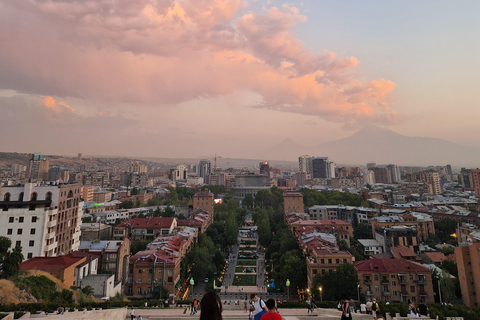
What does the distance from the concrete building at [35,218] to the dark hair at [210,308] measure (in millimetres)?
32270

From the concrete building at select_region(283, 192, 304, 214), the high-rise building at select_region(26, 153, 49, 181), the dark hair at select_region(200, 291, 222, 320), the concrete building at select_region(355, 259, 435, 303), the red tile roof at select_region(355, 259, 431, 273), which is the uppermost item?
the high-rise building at select_region(26, 153, 49, 181)

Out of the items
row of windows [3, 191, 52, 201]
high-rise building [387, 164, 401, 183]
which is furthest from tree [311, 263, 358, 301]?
high-rise building [387, 164, 401, 183]

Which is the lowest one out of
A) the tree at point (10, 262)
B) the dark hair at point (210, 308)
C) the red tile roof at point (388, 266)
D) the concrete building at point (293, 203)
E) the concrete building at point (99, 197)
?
the red tile roof at point (388, 266)

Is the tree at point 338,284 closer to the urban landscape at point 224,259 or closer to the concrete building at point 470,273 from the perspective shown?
the urban landscape at point 224,259

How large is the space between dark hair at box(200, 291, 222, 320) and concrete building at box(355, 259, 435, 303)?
94.4 ft

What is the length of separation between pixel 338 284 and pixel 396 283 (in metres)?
6.68

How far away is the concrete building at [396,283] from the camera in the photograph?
27.2 metres

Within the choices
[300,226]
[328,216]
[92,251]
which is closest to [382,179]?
[328,216]

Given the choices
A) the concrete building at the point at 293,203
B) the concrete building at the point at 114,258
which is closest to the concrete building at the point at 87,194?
the concrete building at the point at 293,203

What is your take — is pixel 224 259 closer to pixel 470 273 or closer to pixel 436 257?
pixel 436 257

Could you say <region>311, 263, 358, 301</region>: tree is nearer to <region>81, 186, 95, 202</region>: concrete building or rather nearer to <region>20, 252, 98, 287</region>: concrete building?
<region>20, 252, 98, 287</region>: concrete building

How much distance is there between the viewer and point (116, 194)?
324ft

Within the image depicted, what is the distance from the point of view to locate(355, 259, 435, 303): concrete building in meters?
27.2

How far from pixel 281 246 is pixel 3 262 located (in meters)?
31.6
